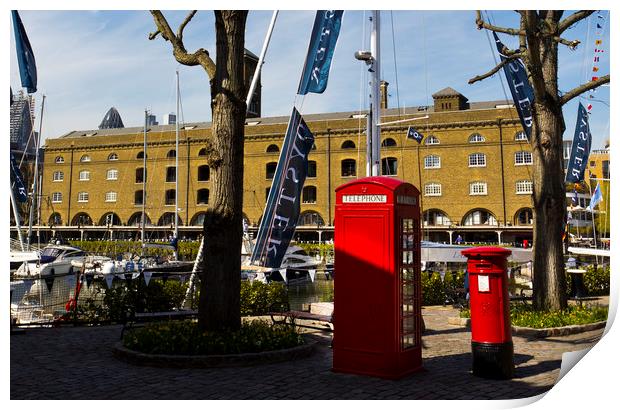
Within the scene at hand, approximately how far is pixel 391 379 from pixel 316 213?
44014 millimetres

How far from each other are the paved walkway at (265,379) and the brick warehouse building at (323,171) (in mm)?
33121

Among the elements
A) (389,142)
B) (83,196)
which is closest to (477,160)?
(389,142)

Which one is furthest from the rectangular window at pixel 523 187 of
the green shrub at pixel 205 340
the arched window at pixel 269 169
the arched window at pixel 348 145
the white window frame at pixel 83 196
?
the white window frame at pixel 83 196

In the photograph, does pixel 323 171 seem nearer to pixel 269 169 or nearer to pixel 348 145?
pixel 348 145

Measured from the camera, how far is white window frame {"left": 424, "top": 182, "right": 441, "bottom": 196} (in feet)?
157

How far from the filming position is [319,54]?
38.5 feet

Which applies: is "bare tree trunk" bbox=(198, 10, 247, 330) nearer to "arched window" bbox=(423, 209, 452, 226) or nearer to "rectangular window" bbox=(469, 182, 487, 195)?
"arched window" bbox=(423, 209, 452, 226)

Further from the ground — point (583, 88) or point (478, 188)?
point (478, 188)

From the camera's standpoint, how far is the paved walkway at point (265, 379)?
6.15 metres

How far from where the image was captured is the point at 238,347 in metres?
7.67

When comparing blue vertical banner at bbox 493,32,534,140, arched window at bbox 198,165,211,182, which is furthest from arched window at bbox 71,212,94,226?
blue vertical banner at bbox 493,32,534,140

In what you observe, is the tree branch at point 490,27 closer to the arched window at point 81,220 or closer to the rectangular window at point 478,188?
the rectangular window at point 478,188

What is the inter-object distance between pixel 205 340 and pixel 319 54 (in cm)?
679

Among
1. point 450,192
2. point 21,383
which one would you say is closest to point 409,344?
point 21,383
